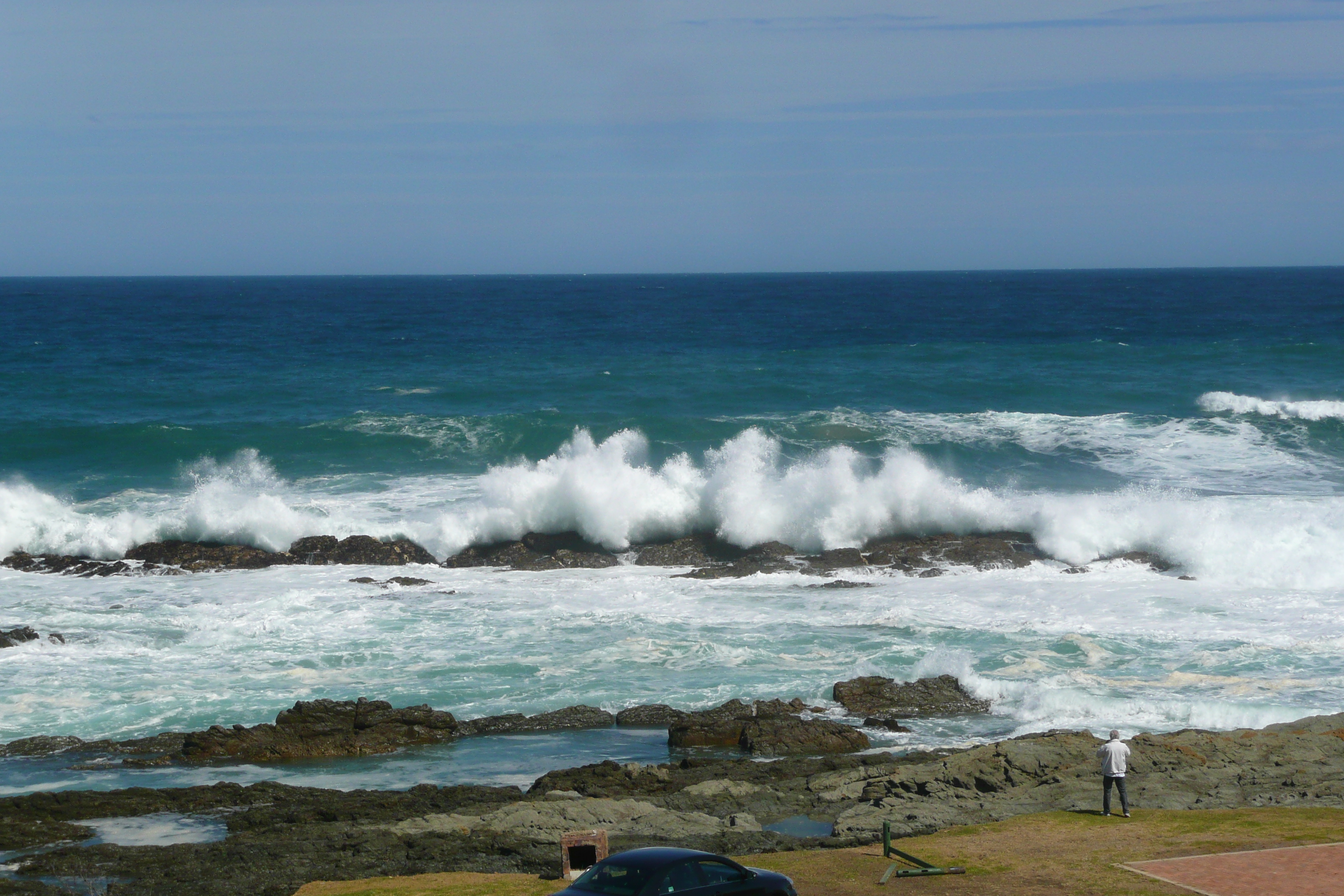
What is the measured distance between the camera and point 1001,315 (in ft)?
292

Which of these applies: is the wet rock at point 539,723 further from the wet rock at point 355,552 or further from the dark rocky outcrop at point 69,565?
the dark rocky outcrop at point 69,565

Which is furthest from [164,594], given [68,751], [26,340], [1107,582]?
[26,340]

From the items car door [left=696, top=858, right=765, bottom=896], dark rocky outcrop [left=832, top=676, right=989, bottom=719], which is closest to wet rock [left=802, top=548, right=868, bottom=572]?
dark rocky outcrop [left=832, top=676, right=989, bottom=719]

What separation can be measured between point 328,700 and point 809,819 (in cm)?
774

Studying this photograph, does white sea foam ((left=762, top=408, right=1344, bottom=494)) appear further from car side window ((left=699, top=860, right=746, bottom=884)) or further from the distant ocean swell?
car side window ((left=699, top=860, right=746, bottom=884))

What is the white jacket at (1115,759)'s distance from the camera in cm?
1425

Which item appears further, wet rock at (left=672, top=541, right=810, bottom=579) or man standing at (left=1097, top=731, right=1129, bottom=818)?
wet rock at (left=672, top=541, right=810, bottom=579)

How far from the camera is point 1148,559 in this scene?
2783 centimetres

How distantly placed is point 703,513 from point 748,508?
137cm

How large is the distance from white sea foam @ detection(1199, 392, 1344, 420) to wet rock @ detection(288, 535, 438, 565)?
29263 millimetres

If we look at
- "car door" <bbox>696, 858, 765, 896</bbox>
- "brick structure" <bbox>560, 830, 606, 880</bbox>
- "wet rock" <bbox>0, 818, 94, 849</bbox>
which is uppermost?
"car door" <bbox>696, 858, 765, 896</bbox>

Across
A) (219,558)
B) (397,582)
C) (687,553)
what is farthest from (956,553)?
(219,558)

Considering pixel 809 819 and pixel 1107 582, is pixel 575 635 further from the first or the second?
pixel 1107 582

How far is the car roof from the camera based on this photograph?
1015 centimetres
